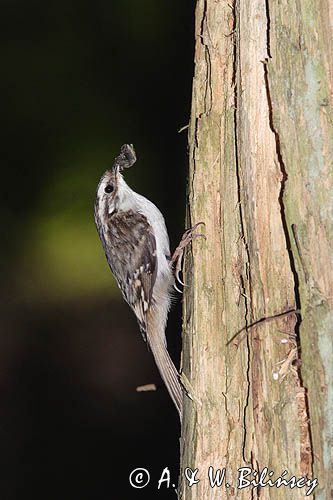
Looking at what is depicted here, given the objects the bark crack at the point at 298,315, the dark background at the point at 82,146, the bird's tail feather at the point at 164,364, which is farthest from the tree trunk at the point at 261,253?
the dark background at the point at 82,146

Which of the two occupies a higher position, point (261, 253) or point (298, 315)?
point (261, 253)

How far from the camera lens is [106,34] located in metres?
3.19

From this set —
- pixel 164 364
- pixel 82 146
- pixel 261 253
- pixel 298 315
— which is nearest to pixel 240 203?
pixel 261 253

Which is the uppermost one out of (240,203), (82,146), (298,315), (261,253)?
(82,146)

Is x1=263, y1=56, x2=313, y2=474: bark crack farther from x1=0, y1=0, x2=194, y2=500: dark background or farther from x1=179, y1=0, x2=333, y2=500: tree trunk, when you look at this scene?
x1=0, y1=0, x2=194, y2=500: dark background

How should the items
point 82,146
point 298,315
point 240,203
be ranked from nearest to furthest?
1. point 298,315
2. point 240,203
3. point 82,146

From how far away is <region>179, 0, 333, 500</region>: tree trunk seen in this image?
1264 mm

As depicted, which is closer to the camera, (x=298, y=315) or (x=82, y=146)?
(x=298, y=315)

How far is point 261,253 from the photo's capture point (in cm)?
134

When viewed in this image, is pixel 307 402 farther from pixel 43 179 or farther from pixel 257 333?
pixel 43 179

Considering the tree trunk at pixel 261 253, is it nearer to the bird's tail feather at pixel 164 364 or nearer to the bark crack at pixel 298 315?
the bark crack at pixel 298 315

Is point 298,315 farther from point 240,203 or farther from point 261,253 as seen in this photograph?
point 240,203

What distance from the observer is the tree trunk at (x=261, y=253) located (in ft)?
4.15

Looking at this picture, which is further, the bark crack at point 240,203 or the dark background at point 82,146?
the dark background at point 82,146
